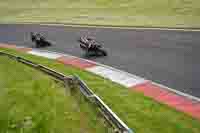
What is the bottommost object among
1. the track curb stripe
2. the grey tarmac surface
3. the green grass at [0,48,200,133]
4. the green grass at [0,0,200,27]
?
the green grass at [0,48,200,133]

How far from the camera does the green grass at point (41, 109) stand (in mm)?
8516

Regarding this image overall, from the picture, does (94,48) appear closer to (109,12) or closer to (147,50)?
(147,50)

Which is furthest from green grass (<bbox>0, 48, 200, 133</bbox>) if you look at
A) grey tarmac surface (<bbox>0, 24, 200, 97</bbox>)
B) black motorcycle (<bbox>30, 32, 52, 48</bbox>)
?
black motorcycle (<bbox>30, 32, 52, 48</bbox>)

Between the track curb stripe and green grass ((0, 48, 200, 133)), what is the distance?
0.30 metres

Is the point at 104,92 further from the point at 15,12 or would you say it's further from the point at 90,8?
the point at 15,12

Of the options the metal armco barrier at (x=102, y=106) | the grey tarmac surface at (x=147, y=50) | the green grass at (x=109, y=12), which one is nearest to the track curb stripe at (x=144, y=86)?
the grey tarmac surface at (x=147, y=50)

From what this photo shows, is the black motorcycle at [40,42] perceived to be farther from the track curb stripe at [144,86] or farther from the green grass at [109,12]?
→ the green grass at [109,12]

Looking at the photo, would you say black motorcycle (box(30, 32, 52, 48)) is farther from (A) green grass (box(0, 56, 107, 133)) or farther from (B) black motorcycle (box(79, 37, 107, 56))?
(A) green grass (box(0, 56, 107, 133))

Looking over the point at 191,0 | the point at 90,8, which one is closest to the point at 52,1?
the point at 90,8

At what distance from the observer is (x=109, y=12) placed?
28734 mm

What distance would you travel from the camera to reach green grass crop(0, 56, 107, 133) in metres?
8.52

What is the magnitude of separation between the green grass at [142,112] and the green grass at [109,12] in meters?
10.5

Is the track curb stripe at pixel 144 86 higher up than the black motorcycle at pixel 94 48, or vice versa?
the black motorcycle at pixel 94 48

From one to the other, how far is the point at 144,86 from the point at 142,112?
2499 millimetres
